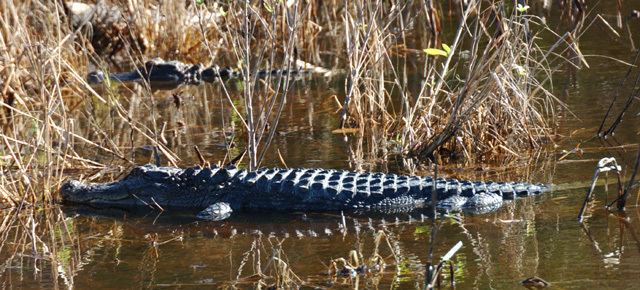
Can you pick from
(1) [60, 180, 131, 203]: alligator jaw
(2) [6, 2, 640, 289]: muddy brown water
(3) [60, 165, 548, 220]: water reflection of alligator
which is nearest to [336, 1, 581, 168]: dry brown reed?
(2) [6, 2, 640, 289]: muddy brown water

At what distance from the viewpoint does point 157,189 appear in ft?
17.7

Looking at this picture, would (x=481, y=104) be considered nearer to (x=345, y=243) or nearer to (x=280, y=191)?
(x=280, y=191)

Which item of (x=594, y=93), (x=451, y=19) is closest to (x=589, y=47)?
(x=594, y=93)

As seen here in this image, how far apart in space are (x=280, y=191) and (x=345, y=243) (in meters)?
1.05

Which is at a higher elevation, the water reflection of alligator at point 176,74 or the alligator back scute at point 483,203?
the water reflection of alligator at point 176,74

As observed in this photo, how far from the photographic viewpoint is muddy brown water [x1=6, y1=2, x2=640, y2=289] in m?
3.51

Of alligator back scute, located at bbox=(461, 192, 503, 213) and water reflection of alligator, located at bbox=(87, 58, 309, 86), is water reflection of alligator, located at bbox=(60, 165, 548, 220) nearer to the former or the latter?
alligator back scute, located at bbox=(461, 192, 503, 213)

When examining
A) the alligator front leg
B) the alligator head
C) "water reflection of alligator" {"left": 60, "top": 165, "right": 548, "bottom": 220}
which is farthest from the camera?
the alligator head

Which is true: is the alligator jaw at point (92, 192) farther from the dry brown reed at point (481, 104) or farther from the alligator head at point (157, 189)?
the dry brown reed at point (481, 104)

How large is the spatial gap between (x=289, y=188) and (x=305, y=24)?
6166mm

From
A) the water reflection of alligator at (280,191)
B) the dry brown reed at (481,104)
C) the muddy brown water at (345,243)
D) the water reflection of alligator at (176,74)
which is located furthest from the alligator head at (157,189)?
the water reflection of alligator at (176,74)

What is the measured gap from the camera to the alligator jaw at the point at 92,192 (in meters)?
5.32

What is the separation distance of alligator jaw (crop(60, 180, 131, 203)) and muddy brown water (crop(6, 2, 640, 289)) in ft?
0.33

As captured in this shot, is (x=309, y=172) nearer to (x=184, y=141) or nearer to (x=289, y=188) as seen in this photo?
(x=289, y=188)
